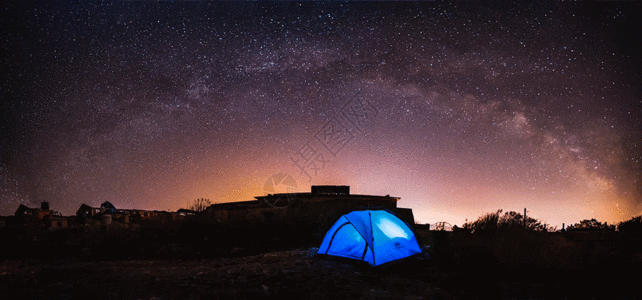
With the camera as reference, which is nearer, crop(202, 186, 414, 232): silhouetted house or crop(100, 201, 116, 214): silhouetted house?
crop(202, 186, 414, 232): silhouetted house

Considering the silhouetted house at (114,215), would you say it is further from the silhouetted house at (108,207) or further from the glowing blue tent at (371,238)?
the glowing blue tent at (371,238)

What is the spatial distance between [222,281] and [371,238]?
4040mm

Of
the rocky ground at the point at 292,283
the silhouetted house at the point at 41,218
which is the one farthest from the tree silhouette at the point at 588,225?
the silhouetted house at the point at 41,218

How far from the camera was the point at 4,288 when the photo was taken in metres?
5.59

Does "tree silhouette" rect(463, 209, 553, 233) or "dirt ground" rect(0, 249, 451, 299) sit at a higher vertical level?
"tree silhouette" rect(463, 209, 553, 233)

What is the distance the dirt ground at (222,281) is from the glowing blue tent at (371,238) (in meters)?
0.37

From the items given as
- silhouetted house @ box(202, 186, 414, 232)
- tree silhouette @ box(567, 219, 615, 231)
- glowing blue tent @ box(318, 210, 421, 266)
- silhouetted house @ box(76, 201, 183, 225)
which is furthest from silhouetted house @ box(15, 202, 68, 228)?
tree silhouette @ box(567, 219, 615, 231)

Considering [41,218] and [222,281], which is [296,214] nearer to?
[222,281]

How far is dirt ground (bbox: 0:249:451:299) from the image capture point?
533cm

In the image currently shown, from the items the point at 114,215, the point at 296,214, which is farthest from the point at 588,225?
the point at 114,215

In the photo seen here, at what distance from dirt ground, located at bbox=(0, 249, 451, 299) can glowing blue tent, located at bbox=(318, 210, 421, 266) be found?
0.37m

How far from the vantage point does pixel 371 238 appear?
8227mm

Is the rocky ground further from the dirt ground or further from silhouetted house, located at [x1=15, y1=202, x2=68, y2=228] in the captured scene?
silhouetted house, located at [x1=15, y1=202, x2=68, y2=228]

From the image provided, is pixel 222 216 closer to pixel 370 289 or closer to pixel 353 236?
pixel 353 236
